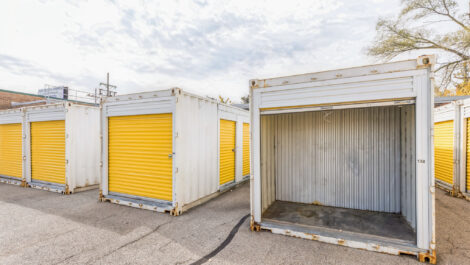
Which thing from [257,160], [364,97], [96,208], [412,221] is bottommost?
[96,208]

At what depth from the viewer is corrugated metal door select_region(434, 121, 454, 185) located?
652 cm

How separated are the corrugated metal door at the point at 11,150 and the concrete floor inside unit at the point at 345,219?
9.75 metres

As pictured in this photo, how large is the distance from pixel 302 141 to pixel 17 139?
34.8ft

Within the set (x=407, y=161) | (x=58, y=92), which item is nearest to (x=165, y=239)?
(x=407, y=161)

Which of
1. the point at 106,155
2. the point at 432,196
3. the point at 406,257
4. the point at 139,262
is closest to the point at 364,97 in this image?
the point at 432,196

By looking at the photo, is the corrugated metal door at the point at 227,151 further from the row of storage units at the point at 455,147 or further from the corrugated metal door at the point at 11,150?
the corrugated metal door at the point at 11,150

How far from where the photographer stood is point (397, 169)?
15.5 ft

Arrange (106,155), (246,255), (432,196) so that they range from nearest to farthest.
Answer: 1. (432,196)
2. (246,255)
3. (106,155)

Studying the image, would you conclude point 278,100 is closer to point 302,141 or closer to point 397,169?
point 302,141

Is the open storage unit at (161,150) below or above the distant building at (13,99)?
below

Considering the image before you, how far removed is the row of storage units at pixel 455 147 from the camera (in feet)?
19.4

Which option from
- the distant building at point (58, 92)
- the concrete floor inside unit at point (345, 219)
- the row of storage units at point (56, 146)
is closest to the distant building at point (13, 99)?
the distant building at point (58, 92)

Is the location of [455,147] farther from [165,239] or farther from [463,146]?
[165,239]

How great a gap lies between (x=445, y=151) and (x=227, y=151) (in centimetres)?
709
